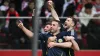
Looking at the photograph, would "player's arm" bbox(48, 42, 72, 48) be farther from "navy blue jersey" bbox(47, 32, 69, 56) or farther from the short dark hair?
the short dark hair

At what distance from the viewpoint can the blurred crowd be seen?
11164mm

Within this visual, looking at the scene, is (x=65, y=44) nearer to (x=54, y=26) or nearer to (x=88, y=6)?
(x=54, y=26)

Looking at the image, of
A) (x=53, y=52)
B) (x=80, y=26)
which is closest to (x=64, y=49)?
(x=53, y=52)

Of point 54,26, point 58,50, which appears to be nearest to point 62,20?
point 58,50

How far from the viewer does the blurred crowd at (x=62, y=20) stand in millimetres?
11164

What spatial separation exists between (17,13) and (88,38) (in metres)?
2.09

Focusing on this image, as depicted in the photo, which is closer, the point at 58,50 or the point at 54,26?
the point at 54,26

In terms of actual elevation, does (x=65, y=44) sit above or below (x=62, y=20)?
below

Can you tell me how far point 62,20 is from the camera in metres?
11.0

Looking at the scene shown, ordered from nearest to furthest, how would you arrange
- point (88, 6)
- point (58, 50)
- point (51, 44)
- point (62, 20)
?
point (51, 44)
point (58, 50)
point (62, 20)
point (88, 6)

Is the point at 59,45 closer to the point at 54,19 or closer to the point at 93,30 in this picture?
the point at 54,19

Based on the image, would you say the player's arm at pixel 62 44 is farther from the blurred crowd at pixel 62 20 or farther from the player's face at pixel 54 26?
the blurred crowd at pixel 62 20

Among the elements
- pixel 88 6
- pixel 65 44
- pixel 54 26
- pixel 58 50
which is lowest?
pixel 58 50

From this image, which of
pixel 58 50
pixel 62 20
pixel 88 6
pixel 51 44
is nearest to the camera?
pixel 51 44
